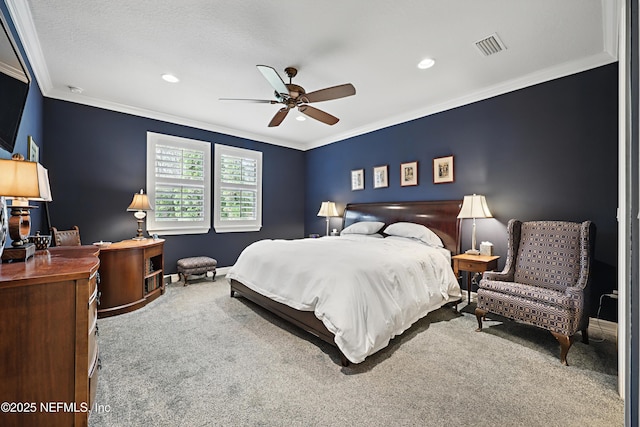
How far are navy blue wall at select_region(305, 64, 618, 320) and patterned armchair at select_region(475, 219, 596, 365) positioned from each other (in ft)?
1.61

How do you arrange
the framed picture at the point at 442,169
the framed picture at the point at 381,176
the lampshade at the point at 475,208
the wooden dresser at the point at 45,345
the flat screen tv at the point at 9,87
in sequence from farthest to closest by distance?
the framed picture at the point at 381,176
the framed picture at the point at 442,169
the lampshade at the point at 475,208
the flat screen tv at the point at 9,87
the wooden dresser at the point at 45,345

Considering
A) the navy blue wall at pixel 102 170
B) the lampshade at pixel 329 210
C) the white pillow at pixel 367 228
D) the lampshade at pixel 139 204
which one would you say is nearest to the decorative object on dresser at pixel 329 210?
the lampshade at pixel 329 210

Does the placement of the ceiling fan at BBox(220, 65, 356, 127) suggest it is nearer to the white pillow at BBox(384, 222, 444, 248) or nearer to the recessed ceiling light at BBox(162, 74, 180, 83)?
the recessed ceiling light at BBox(162, 74, 180, 83)

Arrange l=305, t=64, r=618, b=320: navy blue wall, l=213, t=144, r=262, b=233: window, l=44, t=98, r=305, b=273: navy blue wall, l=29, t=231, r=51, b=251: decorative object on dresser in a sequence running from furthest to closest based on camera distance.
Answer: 1. l=213, t=144, r=262, b=233: window
2. l=44, t=98, r=305, b=273: navy blue wall
3. l=305, t=64, r=618, b=320: navy blue wall
4. l=29, t=231, r=51, b=251: decorative object on dresser

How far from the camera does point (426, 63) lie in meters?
3.05

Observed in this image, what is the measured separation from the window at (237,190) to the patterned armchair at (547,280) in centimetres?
435

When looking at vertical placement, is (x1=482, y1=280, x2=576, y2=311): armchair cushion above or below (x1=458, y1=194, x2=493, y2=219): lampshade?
below

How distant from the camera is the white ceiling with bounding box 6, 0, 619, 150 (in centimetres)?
224

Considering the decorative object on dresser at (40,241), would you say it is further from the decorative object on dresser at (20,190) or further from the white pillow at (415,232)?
the white pillow at (415,232)

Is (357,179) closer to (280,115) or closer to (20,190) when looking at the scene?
(280,115)

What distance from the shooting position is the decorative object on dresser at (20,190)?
4.76 feet

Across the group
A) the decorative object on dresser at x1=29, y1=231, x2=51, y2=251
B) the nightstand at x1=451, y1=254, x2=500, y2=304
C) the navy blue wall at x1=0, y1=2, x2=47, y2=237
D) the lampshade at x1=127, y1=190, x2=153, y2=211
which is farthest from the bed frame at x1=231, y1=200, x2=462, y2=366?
the navy blue wall at x1=0, y1=2, x2=47, y2=237

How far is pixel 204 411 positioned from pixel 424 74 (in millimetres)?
3821

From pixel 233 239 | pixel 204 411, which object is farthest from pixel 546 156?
pixel 233 239
